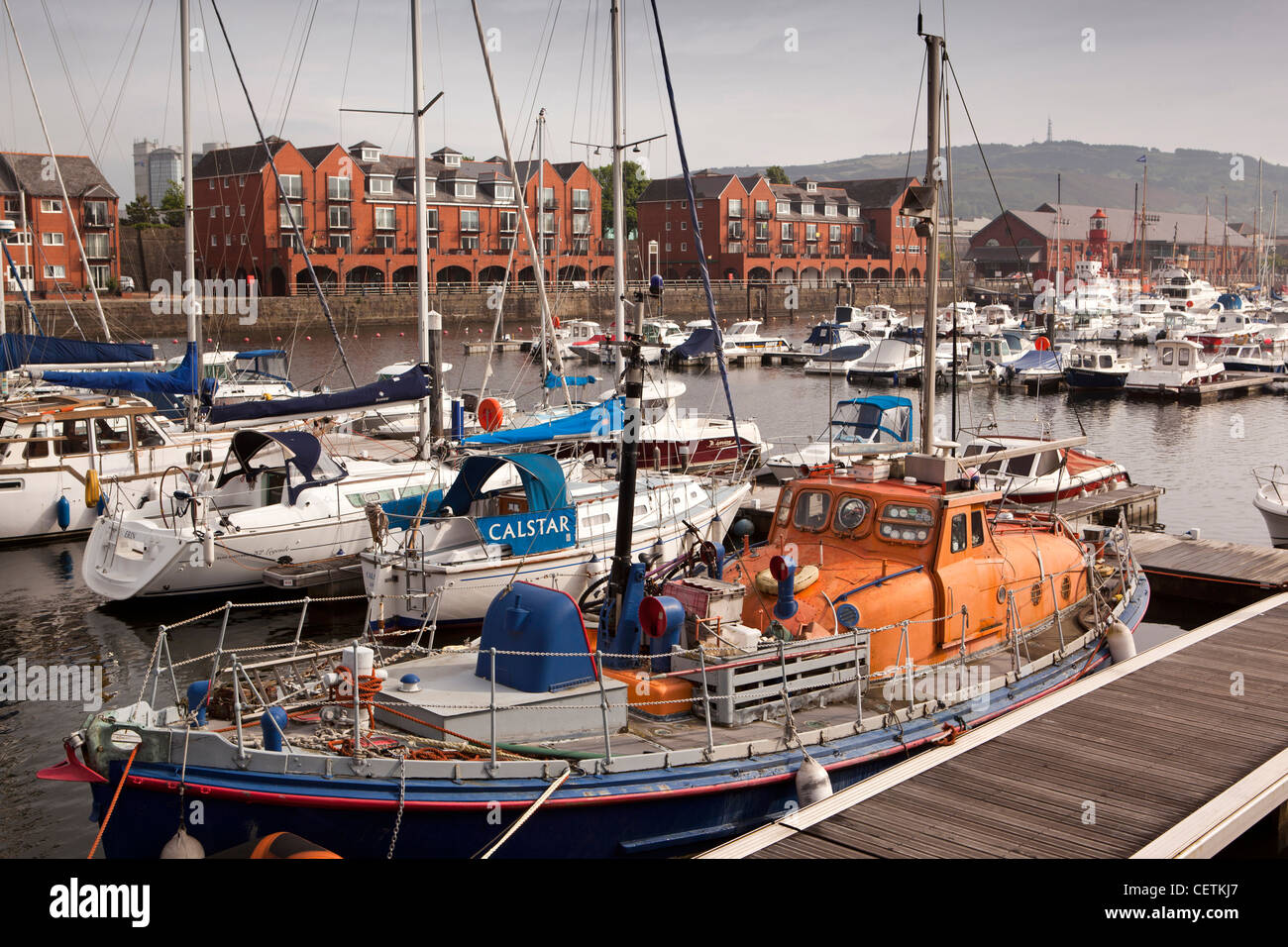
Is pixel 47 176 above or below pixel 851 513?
above

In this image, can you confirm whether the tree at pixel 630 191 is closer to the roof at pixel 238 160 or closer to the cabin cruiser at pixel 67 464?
the roof at pixel 238 160

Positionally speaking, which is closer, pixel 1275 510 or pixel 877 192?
pixel 1275 510

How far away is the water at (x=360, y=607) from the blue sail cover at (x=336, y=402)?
428 centimetres

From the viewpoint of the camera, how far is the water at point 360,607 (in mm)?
14445

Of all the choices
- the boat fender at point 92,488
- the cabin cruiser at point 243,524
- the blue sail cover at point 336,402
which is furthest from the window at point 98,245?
the cabin cruiser at point 243,524

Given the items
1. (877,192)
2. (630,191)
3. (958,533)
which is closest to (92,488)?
(958,533)

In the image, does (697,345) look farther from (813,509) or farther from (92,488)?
(813,509)

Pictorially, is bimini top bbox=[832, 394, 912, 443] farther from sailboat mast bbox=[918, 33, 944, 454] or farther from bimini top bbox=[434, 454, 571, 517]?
sailboat mast bbox=[918, 33, 944, 454]

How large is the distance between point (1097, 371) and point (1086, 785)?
4771cm

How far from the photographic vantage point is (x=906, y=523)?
1343 cm

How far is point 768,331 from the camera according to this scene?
294ft
